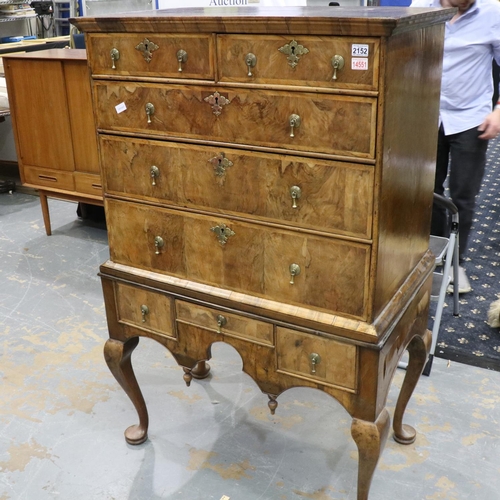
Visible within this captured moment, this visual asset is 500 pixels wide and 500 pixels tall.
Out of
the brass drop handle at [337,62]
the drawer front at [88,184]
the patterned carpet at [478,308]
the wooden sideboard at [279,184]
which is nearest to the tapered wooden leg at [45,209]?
the drawer front at [88,184]

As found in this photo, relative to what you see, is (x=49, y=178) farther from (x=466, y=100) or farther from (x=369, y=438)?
(x=369, y=438)

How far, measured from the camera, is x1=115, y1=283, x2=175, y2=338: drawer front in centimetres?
205

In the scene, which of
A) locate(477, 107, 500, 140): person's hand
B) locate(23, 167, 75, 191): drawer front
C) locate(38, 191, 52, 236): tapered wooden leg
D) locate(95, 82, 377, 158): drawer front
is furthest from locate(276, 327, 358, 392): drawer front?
locate(38, 191, 52, 236): tapered wooden leg

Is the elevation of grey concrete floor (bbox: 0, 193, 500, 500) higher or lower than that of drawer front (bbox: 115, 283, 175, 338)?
lower

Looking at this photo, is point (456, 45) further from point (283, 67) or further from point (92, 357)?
point (92, 357)

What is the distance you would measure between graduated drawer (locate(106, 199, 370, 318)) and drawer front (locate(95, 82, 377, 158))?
0.78ft

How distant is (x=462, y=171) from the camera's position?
3297mm

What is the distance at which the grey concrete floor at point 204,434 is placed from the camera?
7.14 feet

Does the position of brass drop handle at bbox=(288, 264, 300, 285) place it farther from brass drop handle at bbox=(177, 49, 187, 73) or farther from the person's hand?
the person's hand

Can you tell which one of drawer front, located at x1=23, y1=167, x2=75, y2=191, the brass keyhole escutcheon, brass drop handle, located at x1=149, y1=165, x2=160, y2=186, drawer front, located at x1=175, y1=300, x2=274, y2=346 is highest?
brass drop handle, located at x1=149, y1=165, x2=160, y2=186

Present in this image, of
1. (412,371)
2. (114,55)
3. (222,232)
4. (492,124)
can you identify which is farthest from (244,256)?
(492,124)

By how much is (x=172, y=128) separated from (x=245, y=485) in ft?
3.99

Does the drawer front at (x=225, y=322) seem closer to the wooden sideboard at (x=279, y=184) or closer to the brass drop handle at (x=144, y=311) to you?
the wooden sideboard at (x=279, y=184)

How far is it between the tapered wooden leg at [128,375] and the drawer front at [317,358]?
2.02ft
